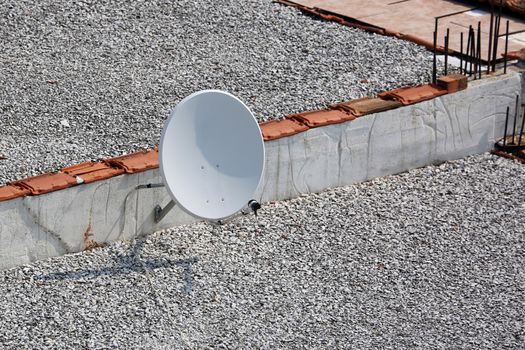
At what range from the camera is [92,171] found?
35.1ft

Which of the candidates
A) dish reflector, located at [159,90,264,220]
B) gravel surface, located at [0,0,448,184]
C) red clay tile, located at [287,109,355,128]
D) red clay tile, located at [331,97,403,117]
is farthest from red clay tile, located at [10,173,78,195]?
red clay tile, located at [331,97,403,117]

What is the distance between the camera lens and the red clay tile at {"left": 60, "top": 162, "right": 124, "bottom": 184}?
10.6m

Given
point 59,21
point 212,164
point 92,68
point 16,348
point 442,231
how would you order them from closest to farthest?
point 16,348
point 212,164
point 442,231
point 92,68
point 59,21

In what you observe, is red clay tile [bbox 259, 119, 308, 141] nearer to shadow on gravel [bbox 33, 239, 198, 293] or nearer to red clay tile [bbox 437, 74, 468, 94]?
shadow on gravel [bbox 33, 239, 198, 293]

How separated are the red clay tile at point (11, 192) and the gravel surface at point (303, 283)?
2.21 feet

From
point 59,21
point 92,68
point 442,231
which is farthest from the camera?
point 59,21

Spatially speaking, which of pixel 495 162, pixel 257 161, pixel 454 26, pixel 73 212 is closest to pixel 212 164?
pixel 257 161

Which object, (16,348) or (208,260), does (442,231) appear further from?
(16,348)

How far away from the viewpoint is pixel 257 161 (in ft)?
35.3

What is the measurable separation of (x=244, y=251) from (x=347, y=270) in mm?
975

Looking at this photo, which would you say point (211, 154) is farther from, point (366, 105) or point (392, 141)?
point (392, 141)

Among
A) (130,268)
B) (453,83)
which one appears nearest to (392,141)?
(453,83)

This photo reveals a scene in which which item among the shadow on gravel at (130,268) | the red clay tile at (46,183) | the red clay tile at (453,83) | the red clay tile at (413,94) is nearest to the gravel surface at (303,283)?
the shadow on gravel at (130,268)

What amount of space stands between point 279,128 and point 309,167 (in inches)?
22.1
